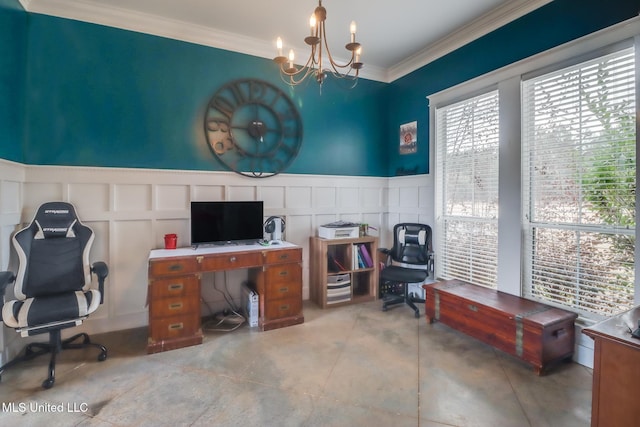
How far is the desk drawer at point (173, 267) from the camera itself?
2496 mm

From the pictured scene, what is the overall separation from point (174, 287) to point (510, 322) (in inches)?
107

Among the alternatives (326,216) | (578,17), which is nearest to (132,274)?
(326,216)

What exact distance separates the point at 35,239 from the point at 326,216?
2814mm

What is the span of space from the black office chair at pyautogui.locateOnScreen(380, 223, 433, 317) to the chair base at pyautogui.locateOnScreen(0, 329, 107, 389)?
277 centimetres

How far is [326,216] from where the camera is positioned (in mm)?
3941

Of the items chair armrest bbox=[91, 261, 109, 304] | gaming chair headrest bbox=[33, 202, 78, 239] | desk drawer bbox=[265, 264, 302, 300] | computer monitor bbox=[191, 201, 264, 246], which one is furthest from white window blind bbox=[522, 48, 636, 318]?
gaming chair headrest bbox=[33, 202, 78, 239]

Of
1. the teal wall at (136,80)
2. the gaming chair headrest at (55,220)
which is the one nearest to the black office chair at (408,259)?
the teal wall at (136,80)

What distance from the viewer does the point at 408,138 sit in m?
4.01

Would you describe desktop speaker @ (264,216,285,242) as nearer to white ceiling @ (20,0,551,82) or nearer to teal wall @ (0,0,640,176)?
teal wall @ (0,0,640,176)

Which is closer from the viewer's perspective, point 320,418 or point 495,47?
point 320,418

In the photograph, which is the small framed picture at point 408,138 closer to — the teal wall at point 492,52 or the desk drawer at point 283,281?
the teal wall at point 492,52

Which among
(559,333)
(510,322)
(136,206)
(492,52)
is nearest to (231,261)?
(136,206)

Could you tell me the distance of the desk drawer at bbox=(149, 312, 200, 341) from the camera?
2521 mm

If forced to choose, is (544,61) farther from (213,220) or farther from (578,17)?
(213,220)
